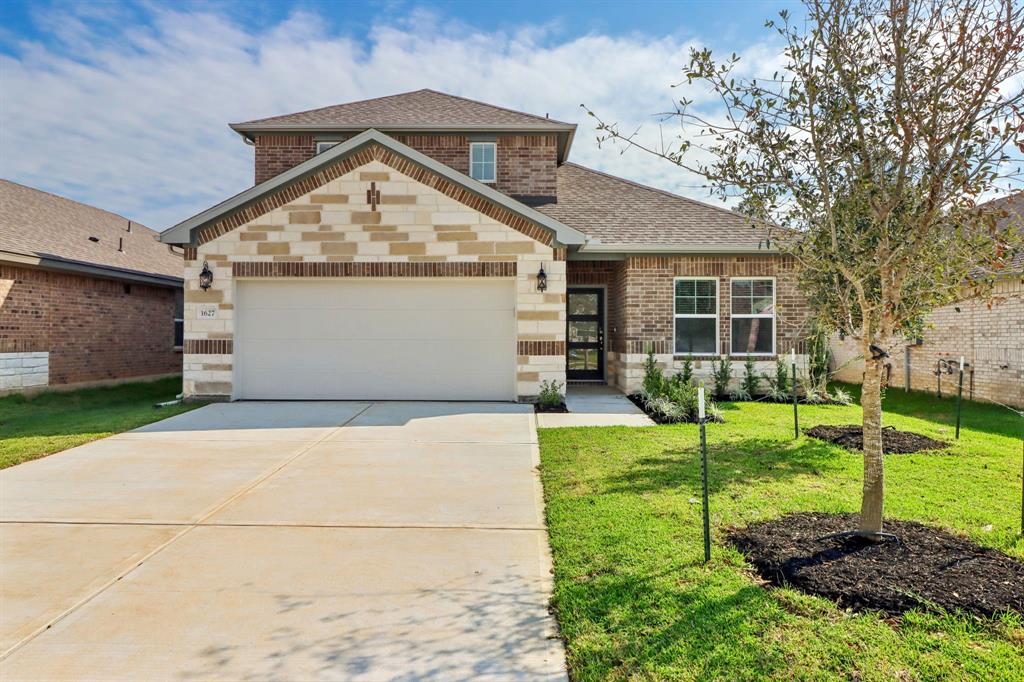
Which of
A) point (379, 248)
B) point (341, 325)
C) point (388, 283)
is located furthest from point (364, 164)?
point (341, 325)

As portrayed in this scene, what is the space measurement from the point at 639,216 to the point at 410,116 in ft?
21.2

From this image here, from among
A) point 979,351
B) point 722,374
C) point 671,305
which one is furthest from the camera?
point 671,305

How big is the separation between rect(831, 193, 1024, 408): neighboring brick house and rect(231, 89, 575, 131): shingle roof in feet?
30.9

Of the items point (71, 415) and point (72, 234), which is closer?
point (71, 415)

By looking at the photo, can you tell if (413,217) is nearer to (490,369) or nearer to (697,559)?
(490,369)

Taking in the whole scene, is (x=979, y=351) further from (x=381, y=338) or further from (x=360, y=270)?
(x=360, y=270)

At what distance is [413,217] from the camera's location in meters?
12.1

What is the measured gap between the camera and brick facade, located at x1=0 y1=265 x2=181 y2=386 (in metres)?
12.8

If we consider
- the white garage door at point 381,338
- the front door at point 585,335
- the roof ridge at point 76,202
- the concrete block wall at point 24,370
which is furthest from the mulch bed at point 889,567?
the roof ridge at point 76,202

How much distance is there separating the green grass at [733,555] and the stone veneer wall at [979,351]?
12.2 feet

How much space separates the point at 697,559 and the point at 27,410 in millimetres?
12952

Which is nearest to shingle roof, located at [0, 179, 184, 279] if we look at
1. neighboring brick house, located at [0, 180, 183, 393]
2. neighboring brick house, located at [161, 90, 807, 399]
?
neighboring brick house, located at [0, 180, 183, 393]

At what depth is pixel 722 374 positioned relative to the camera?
1306 centimetres

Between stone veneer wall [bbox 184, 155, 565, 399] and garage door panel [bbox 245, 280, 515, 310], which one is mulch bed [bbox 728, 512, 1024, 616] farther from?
garage door panel [bbox 245, 280, 515, 310]
